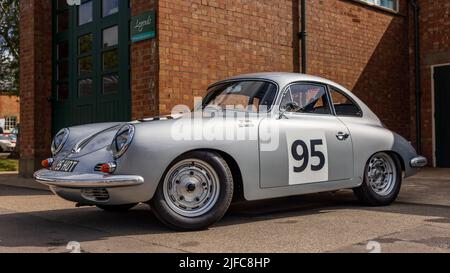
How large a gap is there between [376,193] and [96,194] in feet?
10.4

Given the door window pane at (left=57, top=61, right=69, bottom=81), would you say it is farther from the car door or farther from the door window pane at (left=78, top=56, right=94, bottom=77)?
the car door

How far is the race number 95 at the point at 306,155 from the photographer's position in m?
4.95

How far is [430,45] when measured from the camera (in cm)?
1176

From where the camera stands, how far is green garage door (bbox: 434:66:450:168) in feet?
37.1

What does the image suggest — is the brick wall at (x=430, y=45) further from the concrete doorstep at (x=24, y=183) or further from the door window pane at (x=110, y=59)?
the concrete doorstep at (x=24, y=183)

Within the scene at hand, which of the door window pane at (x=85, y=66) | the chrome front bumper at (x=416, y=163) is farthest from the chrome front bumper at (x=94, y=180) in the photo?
the door window pane at (x=85, y=66)

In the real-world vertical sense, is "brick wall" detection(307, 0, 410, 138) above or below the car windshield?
above

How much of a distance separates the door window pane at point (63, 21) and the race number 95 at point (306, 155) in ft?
25.1

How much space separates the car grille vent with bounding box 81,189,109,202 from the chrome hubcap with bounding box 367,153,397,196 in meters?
3.04

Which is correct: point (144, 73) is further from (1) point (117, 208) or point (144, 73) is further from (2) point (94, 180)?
(2) point (94, 180)

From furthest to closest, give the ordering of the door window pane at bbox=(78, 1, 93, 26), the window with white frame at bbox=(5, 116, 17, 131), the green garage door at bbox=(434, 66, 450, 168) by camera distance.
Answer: the window with white frame at bbox=(5, 116, 17, 131) < the green garage door at bbox=(434, 66, 450, 168) < the door window pane at bbox=(78, 1, 93, 26)

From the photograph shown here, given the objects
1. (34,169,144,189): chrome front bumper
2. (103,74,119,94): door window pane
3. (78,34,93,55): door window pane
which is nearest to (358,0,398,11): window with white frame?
(103,74,119,94): door window pane
